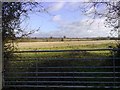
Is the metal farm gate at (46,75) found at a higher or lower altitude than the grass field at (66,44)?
lower

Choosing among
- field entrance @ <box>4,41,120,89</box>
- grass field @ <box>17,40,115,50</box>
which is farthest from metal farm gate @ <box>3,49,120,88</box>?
grass field @ <box>17,40,115,50</box>

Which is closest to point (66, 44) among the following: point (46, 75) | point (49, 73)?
point (46, 75)

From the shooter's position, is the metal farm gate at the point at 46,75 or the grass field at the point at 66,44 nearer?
the metal farm gate at the point at 46,75

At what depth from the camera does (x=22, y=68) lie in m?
9.71

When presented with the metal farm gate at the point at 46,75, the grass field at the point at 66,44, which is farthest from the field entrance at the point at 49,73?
the grass field at the point at 66,44

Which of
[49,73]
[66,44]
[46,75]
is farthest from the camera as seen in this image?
[66,44]

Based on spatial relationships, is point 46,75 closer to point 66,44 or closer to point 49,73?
point 49,73

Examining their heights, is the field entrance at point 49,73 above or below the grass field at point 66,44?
below

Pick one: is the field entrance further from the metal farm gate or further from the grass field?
the grass field

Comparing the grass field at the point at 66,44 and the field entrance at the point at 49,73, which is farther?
the grass field at the point at 66,44

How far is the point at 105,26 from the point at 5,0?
3139 mm

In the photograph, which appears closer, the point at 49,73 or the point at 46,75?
the point at 49,73

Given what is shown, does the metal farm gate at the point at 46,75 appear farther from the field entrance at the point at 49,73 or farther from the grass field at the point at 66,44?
the grass field at the point at 66,44

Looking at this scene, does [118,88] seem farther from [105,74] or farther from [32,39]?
[32,39]
